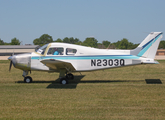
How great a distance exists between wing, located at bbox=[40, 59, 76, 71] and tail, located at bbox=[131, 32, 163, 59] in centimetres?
352

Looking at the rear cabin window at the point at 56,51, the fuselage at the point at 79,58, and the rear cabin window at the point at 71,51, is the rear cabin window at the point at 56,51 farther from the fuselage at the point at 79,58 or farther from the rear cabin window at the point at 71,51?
the rear cabin window at the point at 71,51

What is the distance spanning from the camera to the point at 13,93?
870cm

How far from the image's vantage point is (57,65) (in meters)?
10.3

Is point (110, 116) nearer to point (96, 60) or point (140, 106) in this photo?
point (140, 106)

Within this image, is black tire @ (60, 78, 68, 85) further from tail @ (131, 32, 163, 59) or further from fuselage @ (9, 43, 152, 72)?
tail @ (131, 32, 163, 59)

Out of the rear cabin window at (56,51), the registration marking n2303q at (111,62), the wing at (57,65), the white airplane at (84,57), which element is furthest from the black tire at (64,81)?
the registration marking n2303q at (111,62)

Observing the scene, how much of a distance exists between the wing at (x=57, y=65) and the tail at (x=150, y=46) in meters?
3.52

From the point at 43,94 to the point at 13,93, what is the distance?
1.31 metres

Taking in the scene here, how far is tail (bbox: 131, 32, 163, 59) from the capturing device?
34.7ft

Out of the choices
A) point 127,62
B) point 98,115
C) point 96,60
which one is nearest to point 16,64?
point 96,60

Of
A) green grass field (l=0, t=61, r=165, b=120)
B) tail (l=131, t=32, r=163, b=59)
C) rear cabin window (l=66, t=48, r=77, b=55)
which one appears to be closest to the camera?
green grass field (l=0, t=61, r=165, b=120)

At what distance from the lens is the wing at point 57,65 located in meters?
9.46

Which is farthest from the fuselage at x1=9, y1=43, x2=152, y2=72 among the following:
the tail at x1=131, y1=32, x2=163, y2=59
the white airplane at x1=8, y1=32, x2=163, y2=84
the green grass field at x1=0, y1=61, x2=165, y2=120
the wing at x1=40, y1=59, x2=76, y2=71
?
the green grass field at x1=0, y1=61, x2=165, y2=120

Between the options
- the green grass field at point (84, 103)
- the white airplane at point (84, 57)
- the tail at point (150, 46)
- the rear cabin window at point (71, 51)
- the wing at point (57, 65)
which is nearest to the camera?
the green grass field at point (84, 103)
